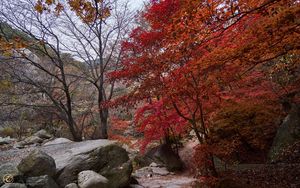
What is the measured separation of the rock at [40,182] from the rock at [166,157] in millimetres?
6753

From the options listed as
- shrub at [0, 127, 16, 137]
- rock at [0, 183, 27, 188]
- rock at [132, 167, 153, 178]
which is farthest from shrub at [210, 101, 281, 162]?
shrub at [0, 127, 16, 137]

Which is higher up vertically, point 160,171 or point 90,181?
point 90,181

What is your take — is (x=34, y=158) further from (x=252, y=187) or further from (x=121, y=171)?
(x=252, y=187)

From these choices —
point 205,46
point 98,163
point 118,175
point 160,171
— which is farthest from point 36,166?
point 160,171

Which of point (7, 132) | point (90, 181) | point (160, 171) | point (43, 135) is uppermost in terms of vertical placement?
point (7, 132)

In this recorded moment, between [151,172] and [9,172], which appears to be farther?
[151,172]

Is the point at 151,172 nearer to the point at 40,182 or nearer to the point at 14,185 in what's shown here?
Answer: the point at 40,182

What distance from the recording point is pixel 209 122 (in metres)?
9.85

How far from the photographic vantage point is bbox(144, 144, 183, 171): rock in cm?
1183

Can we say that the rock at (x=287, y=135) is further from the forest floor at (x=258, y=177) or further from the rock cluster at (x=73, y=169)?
the rock cluster at (x=73, y=169)

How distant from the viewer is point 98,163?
734 centimetres

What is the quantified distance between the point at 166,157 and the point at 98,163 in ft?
17.7

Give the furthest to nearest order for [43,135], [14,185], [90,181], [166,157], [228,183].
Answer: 1. [43,135]
2. [166,157]
3. [228,183]
4. [90,181]
5. [14,185]

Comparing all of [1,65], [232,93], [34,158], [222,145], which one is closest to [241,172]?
[222,145]
